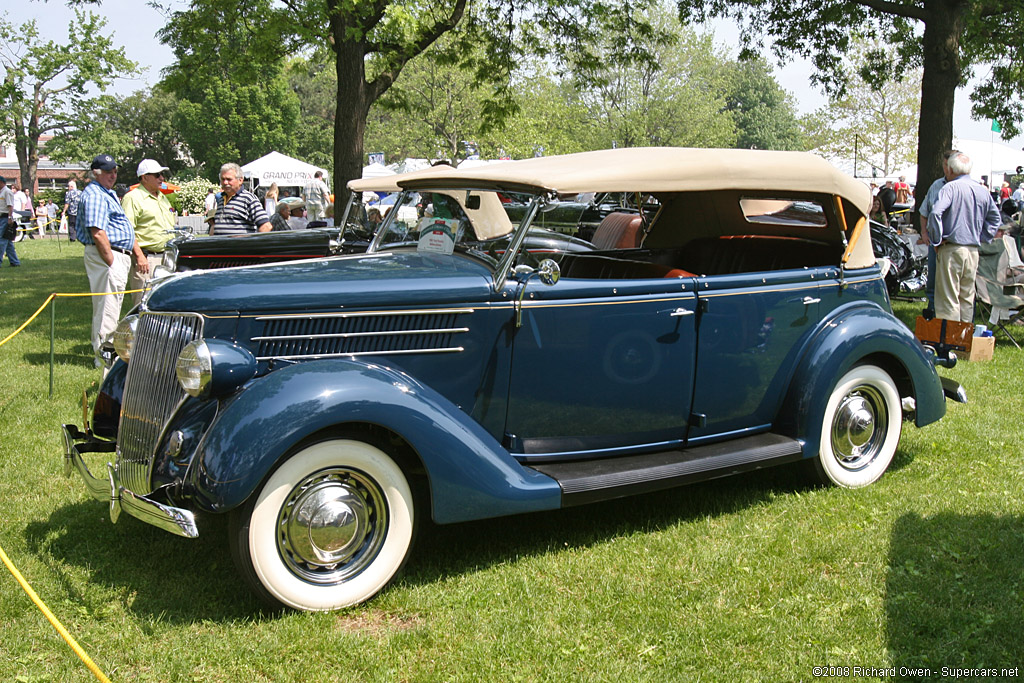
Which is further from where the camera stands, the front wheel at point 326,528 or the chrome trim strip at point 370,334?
the chrome trim strip at point 370,334

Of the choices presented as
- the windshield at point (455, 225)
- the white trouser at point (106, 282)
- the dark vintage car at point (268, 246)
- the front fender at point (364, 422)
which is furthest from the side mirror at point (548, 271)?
the white trouser at point (106, 282)

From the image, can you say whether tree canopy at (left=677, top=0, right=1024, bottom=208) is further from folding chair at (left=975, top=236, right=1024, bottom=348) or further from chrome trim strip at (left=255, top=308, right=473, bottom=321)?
chrome trim strip at (left=255, top=308, right=473, bottom=321)

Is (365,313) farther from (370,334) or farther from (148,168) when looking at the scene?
(148,168)

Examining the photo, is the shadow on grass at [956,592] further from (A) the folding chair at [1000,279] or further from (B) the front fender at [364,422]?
(A) the folding chair at [1000,279]

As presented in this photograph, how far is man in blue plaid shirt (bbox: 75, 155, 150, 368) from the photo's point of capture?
7516 mm

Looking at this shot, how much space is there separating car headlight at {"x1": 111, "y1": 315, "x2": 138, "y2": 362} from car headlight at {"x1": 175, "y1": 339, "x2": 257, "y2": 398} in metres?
0.91

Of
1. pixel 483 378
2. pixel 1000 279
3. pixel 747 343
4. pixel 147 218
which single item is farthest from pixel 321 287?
pixel 1000 279

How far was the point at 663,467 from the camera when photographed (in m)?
4.09

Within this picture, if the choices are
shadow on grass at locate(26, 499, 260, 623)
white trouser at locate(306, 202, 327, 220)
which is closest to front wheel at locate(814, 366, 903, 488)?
shadow on grass at locate(26, 499, 260, 623)

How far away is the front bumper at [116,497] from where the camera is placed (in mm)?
3074

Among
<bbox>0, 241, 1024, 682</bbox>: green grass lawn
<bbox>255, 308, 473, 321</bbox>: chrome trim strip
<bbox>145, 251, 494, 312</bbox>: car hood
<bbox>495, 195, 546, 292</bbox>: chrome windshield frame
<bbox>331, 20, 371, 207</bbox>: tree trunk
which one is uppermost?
<bbox>331, 20, 371, 207</bbox>: tree trunk

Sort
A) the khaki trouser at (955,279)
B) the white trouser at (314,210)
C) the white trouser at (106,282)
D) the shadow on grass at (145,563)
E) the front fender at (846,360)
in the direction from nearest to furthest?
the shadow on grass at (145,563)
the front fender at (846,360)
the white trouser at (106,282)
the khaki trouser at (955,279)
the white trouser at (314,210)

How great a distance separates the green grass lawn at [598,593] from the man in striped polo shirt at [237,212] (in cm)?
420

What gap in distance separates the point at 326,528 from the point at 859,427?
311 centimetres
